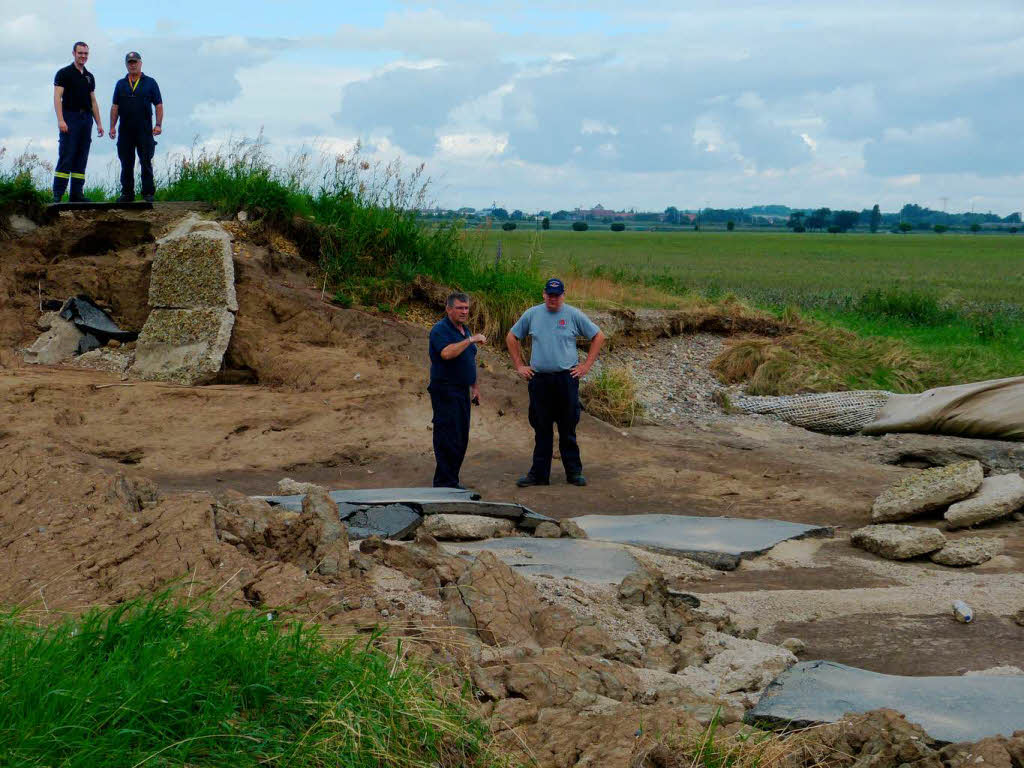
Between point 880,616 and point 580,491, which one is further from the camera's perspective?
point 580,491

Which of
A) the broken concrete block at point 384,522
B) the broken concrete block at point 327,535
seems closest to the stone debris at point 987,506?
the broken concrete block at point 384,522

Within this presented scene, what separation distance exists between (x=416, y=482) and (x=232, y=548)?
15.0ft

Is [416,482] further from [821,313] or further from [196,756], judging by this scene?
[821,313]

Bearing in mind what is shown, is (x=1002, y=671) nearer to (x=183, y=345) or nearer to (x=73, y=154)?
(x=183, y=345)

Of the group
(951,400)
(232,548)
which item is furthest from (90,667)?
(951,400)

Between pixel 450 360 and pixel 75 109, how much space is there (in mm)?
6950

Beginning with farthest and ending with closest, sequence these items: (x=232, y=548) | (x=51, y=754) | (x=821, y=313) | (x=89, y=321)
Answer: (x=821, y=313)
(x=89, y=321)
(x=232, y=548)
(x=51, y=754)

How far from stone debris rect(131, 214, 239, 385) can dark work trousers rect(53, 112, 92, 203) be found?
60.8 inches

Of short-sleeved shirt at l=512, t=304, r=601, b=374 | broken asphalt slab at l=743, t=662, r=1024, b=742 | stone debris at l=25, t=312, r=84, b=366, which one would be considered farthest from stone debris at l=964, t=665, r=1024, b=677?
stone debris at l=25, t=312, r=84, b=366

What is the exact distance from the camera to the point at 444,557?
585 cm

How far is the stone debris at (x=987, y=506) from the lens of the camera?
817 centimetres

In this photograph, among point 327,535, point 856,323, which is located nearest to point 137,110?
point 327,535

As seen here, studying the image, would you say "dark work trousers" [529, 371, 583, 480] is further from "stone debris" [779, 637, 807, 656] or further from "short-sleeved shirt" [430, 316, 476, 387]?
"stone debris" [779, 637, 807, 656]

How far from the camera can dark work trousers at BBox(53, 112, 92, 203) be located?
1293 cm
